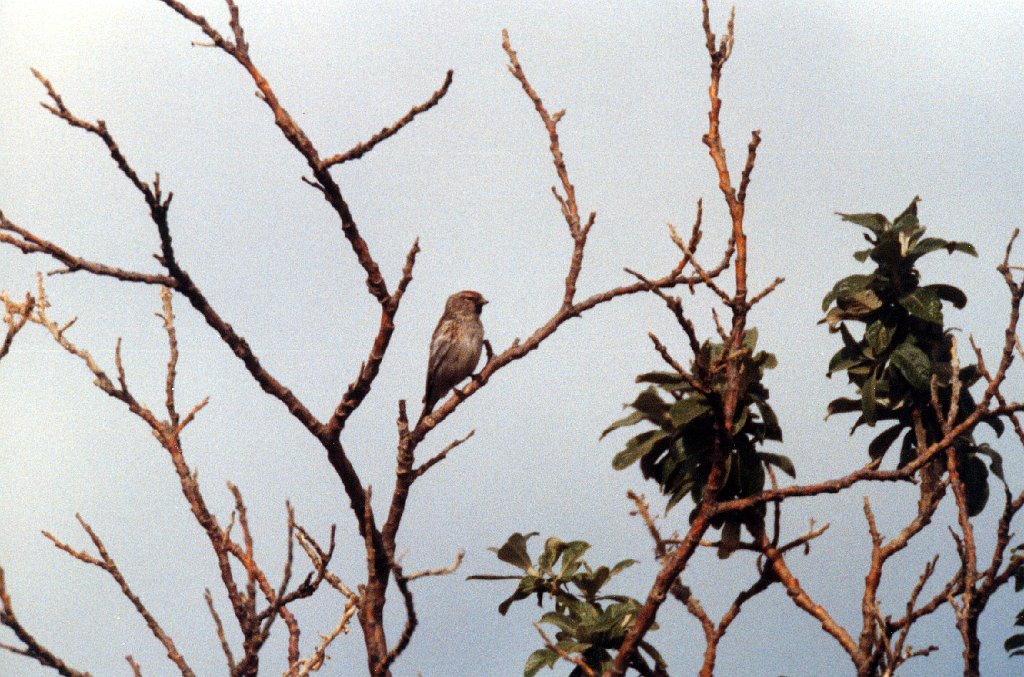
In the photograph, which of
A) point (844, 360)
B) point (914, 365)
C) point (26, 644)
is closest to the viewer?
point (26, 644)

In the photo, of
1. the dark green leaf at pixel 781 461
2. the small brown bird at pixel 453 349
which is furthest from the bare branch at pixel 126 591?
the small brown bird at pixel 453 349

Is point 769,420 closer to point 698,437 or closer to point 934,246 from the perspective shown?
point 698,437

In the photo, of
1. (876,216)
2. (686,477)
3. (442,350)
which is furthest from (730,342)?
(442,350)

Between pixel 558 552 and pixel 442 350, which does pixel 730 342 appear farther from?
pixel 442 350

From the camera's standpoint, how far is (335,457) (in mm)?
5703

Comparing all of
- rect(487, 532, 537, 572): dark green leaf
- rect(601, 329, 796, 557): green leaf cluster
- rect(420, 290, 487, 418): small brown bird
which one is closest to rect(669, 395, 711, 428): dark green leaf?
rect(601, 329, 796, 557): green leaf cluster

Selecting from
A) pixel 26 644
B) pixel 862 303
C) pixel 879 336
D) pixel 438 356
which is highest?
pixel 438 356

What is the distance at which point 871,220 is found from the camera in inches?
297

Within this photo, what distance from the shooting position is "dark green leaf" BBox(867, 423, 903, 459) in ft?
25.5

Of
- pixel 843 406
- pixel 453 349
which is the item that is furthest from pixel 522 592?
pixel 453 349

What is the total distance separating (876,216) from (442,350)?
20.7 feet

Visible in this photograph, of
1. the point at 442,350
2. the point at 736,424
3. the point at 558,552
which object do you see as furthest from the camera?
the point at 442,350

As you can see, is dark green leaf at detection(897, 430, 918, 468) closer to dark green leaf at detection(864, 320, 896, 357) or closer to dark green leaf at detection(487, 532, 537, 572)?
dark green leaf at detection(864, 320, 896, 357)

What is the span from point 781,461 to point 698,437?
1.73 ft
